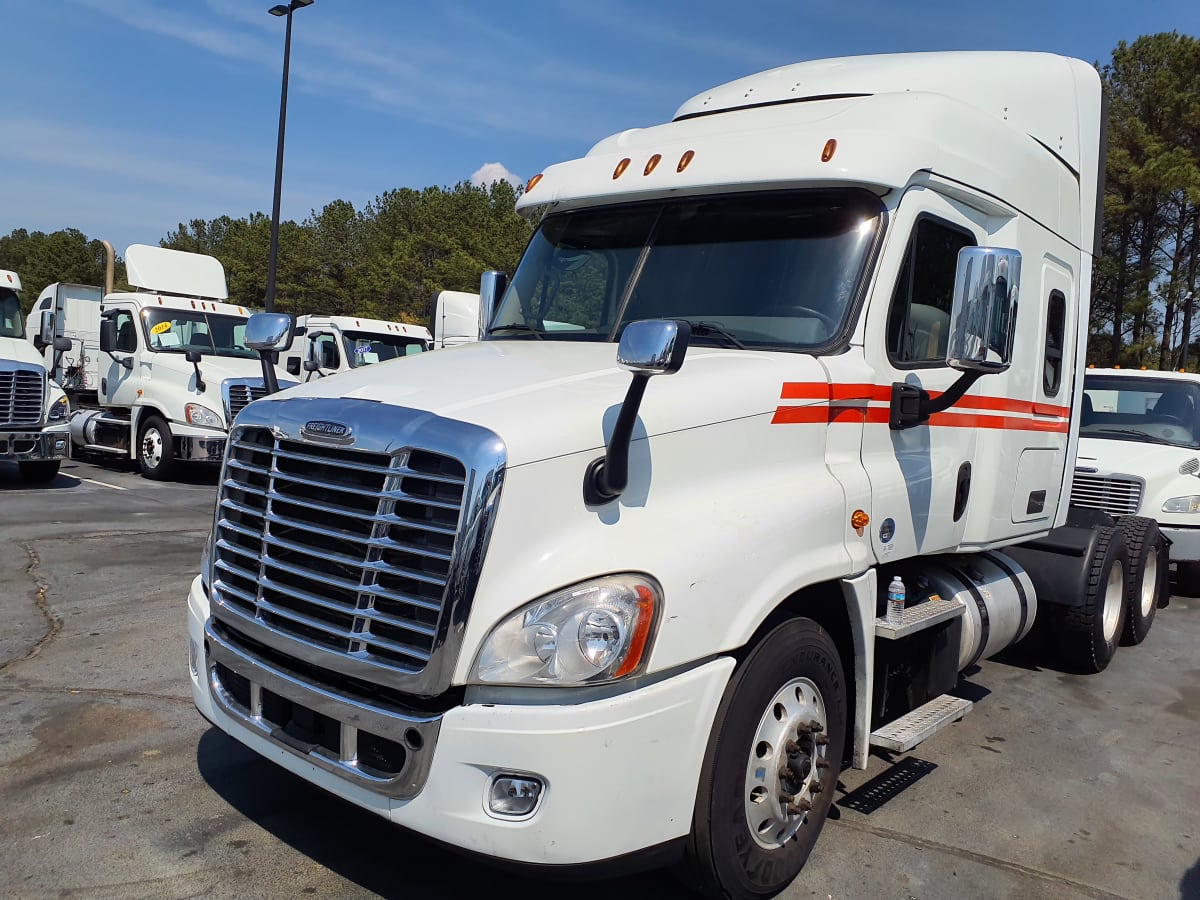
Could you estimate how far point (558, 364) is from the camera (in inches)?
135

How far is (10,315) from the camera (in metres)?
13.5

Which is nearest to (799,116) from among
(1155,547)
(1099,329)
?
(1155,547)

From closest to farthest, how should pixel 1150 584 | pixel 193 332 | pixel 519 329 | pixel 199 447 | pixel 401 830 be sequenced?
pixel 401 830, pixel 519 329, pixel 1150 584, pixel 199 447, pixel 193 332

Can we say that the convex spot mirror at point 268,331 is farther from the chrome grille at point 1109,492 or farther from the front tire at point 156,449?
the front tire at point 156,449

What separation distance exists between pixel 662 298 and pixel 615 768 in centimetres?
199

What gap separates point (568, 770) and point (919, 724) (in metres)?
1.99

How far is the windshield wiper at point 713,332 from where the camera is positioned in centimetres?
364

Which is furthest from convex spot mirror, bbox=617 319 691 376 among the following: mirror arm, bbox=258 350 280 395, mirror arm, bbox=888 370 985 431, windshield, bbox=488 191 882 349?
mirror arm, bbox=258 350 280 395

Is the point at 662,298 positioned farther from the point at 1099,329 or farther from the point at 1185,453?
the point at 1099,329

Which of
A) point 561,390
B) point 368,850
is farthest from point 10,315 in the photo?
point 561,390

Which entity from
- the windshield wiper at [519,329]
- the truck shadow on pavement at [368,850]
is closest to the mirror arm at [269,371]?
the windshield wiper at [519,329]

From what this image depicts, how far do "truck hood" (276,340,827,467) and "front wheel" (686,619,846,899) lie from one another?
77 cm

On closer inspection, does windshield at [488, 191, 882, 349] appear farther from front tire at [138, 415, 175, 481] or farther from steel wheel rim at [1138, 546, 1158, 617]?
front tire at [138, 415, 175, 481]

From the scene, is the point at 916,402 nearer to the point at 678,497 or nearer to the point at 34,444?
the point at 678,497
